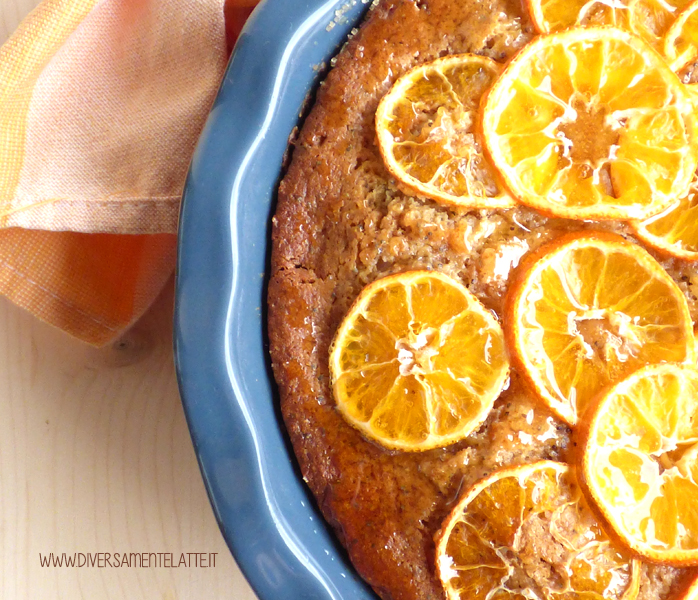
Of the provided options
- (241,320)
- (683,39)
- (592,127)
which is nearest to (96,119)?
(241,320)

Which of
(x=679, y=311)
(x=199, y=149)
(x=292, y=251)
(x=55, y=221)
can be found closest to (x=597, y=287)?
(x=679, y=311)

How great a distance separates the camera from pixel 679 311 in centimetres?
146

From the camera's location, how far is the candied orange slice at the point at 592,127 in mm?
1484

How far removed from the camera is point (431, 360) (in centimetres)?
147

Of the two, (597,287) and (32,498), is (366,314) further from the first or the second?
(32,498)

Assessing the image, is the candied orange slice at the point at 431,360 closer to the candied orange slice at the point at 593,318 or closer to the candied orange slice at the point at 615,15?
the candied orange slice at the point at 593,318

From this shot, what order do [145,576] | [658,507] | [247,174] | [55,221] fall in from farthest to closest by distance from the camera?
[145,576], [55,221], [247,174], [658,507]

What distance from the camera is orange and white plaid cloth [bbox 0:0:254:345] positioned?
5.65 ft

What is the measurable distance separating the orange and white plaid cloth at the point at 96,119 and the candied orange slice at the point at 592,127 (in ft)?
2.47

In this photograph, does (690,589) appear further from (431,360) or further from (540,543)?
(431,360)

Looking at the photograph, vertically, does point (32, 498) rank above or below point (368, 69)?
below

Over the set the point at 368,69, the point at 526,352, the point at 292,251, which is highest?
the point at 368,69

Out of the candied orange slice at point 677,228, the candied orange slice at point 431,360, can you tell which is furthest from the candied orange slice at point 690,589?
the candied orange slice at point 677,228

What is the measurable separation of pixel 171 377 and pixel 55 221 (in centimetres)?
52
